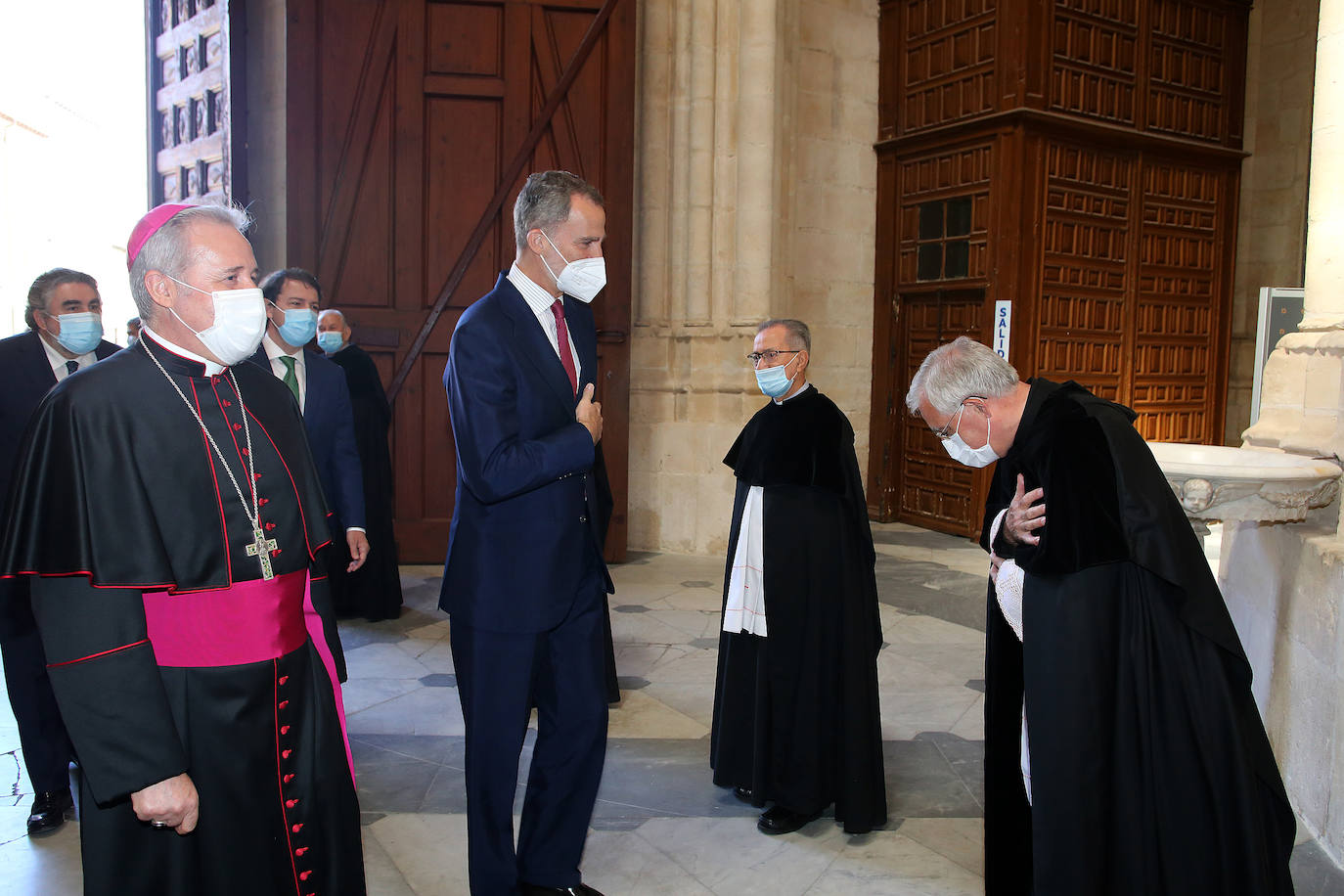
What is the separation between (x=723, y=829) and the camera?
10.6ft

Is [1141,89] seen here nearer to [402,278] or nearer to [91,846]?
[402,278]

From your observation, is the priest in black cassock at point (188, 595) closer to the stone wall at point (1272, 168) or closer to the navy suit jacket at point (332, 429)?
the navy suit jacket at point (332, 429)

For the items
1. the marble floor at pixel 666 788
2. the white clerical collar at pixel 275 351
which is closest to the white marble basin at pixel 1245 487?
the marble floor at pixel 666 788

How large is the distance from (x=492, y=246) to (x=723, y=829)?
4.79 metres

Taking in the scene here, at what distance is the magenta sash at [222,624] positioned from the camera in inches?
69.3

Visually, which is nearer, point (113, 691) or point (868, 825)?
point (113, 691)

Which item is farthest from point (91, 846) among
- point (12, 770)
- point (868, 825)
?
point (12, 770)

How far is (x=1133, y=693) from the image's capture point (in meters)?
2.06

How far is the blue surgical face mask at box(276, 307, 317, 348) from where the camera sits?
4266 millimetres

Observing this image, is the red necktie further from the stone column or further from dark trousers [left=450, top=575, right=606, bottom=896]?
the stone column

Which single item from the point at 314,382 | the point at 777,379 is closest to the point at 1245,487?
the point at 777,379

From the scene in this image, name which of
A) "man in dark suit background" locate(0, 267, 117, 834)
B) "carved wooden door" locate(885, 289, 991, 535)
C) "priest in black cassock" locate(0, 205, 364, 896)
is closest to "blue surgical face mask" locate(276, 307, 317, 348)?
"man in dark suit background" locate(0, 267, 117, 834)

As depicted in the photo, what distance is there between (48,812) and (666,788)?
6.47 ft

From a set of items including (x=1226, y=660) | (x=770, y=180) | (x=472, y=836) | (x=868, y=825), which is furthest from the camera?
(x=770, y=180)
